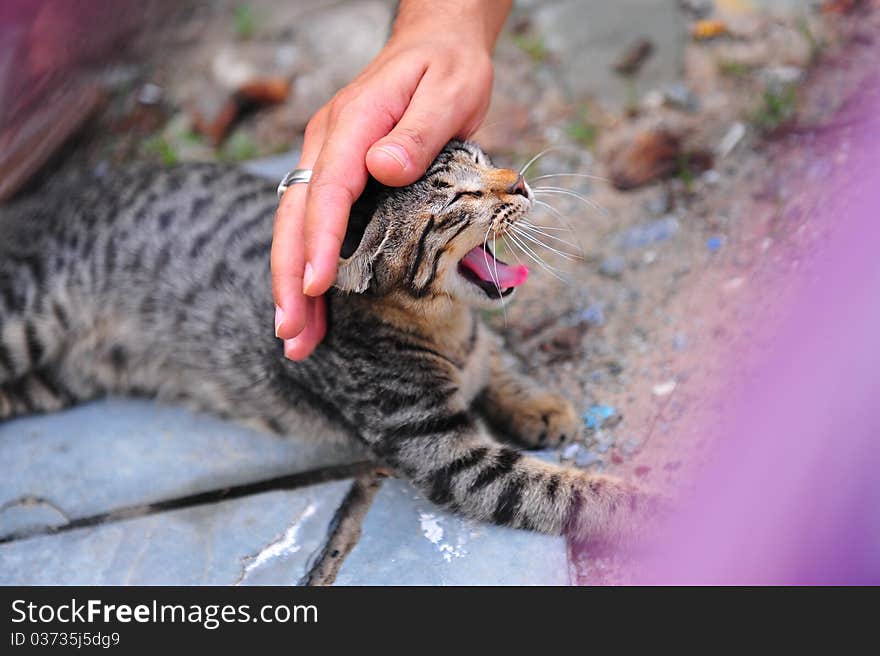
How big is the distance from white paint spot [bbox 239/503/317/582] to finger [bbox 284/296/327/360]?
1.80 ft

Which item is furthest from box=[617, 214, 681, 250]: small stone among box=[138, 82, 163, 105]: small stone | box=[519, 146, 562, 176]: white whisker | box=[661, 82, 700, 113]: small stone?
box=[138, 82, 163, 105]: small stone

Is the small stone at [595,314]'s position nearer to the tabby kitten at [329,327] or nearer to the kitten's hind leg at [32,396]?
the tabby kitten at [329,327]

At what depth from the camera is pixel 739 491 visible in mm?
1875

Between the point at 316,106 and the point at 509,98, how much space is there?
1.05 metres

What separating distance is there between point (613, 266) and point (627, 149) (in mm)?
679

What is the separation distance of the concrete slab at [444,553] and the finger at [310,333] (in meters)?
0.58

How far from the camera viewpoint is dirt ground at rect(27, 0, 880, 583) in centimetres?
288

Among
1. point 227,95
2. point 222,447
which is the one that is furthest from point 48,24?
point 222,447

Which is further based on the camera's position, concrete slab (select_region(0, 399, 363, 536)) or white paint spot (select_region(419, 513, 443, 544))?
concrete slab (select_region(0, 399, 363, 536))

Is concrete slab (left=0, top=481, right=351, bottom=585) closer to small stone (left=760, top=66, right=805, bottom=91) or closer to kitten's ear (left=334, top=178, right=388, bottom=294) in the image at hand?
kitten's ear (left=334, top=178, right=388, bottom=294)

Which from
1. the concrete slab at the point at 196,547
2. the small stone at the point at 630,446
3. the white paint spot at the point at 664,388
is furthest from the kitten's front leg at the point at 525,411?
the concrete slab at the point at 196,547

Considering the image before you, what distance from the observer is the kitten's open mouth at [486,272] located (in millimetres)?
2615

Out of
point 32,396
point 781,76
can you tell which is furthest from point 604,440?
point 32,396

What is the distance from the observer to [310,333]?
8.24 ft
